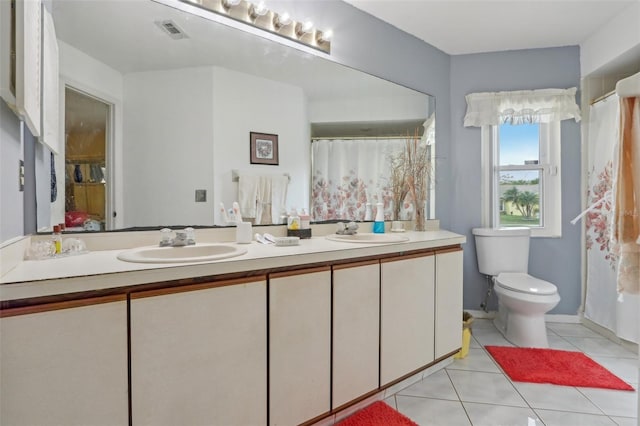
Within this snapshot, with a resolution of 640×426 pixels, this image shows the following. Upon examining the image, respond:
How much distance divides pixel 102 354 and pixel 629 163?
202cm

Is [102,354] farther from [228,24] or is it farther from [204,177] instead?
[228,24]

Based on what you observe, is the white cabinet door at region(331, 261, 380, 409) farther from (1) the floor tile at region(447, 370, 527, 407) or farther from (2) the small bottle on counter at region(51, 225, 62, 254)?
(2) the small bottle on counter at region(51, 225, 62, 254)

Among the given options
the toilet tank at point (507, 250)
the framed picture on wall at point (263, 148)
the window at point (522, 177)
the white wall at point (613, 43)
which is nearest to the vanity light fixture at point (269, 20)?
the framed picture on wall at point (263, 148)

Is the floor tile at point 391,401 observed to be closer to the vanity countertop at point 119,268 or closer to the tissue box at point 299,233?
the vanity countertop at point 119,268

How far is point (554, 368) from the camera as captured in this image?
6.64ft

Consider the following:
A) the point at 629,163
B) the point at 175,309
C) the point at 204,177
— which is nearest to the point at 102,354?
the point at 175,309

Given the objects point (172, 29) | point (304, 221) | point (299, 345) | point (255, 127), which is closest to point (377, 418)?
point (299, 345)

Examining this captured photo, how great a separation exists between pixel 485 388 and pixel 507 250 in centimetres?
124

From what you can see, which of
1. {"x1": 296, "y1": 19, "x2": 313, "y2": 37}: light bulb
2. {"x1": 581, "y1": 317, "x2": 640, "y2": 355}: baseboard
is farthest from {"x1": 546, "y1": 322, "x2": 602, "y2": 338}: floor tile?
{"x1": 296, "y1": 19, "x2": 313, "y2": 37}: light bulb

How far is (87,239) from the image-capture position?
139 cm

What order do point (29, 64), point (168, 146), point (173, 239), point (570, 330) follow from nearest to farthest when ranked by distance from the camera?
point (29, 64) < point (173, 239) < point (168, 146) < point (570, 330)

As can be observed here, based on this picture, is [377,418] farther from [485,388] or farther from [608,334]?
[608,334]

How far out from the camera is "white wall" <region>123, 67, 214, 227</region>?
60.0 inches

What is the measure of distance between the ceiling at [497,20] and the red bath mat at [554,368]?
237 centimetres
